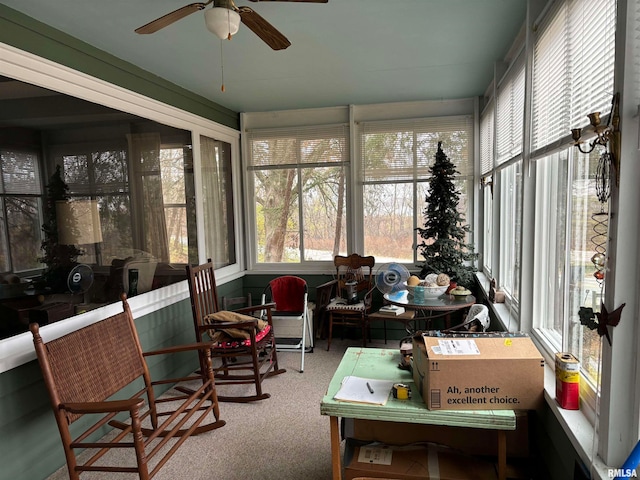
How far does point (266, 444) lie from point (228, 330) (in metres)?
0.96

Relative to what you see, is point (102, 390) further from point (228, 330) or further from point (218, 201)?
point (218, 201)

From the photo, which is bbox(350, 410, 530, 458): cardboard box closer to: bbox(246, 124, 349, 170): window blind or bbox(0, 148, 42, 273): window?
bbox(0, 148, 42, 273): window

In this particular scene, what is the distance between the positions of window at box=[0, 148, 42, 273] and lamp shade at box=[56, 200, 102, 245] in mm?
158

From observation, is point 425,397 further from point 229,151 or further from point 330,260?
point 229,151

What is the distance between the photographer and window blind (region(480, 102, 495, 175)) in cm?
370

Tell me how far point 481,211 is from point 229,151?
2.98 metres

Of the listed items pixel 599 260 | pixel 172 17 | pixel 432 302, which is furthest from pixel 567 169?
pixel 172 17

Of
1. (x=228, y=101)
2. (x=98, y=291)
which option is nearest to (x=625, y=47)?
(x=98, y=291)

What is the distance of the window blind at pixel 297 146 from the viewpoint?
183 inches

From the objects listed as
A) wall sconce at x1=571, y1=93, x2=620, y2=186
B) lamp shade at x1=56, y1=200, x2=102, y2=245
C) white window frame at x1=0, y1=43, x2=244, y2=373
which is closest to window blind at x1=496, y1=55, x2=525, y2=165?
wall sconce at x1=571, y1=93, x2=620, y2=186

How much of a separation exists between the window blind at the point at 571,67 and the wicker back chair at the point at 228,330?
2.32m

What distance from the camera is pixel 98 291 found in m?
2.75

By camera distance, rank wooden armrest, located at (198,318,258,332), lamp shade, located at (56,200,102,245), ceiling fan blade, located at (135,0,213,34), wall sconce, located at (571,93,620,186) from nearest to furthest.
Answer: wall sconce, located at (571,93,620,186) < ceiling fan blade, located at (135,0,213,34) < lamp shade, located at (56,200,102,245) < wooden armrest, located at (198,318,258,332)

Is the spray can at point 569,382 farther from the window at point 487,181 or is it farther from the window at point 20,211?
the window at point 20,211
